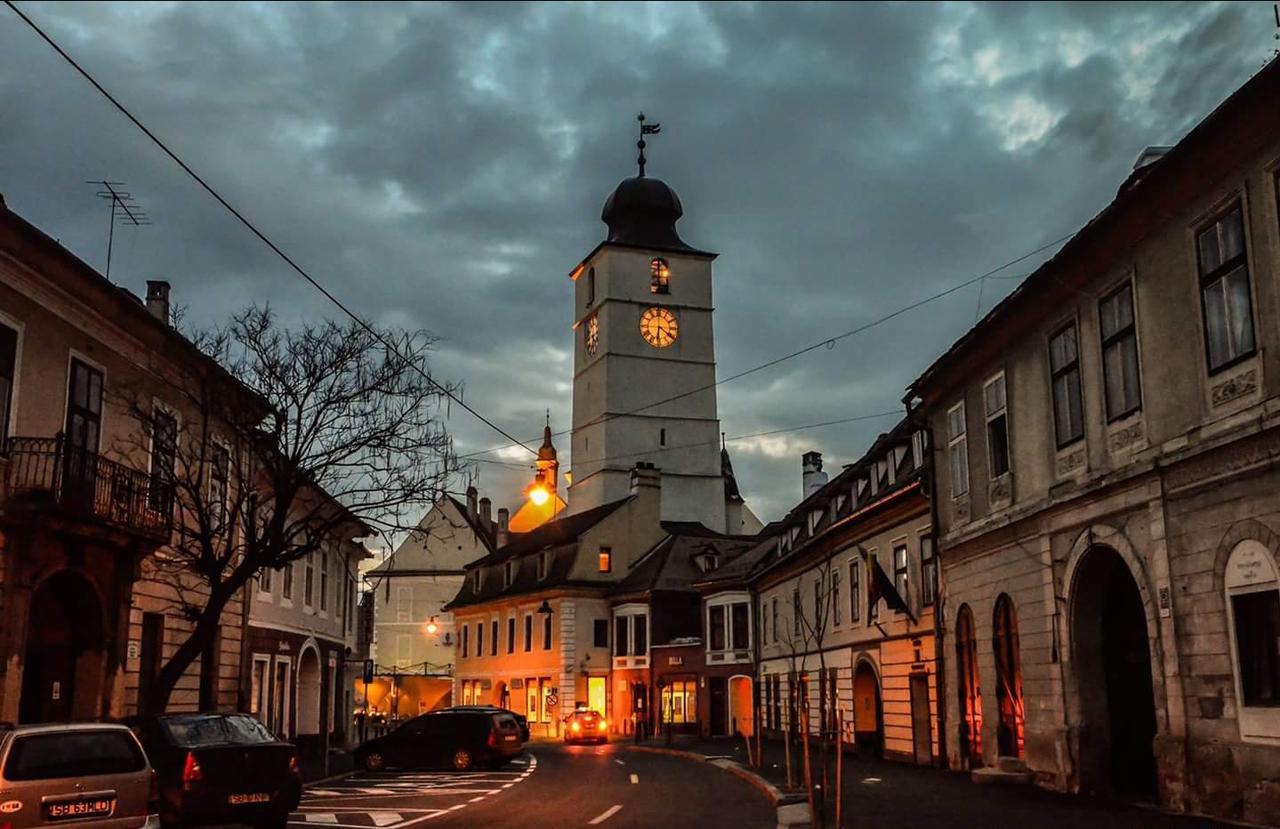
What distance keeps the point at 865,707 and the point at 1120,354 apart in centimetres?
2017

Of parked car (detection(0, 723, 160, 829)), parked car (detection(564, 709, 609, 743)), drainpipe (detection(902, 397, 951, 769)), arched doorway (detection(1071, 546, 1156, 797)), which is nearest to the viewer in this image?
parked car (detection(0, 723, 160, 829))

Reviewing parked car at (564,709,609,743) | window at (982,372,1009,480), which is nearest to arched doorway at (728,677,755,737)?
parked car at (564,709,609,743)

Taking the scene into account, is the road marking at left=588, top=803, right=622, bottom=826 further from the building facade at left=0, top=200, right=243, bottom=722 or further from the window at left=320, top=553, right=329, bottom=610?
the window at left=320, top=553, right=329, bottom=610

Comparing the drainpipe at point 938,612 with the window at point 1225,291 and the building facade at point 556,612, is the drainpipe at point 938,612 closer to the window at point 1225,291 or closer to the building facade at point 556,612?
the window at point 1225,291

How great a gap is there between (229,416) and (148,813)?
1319cm

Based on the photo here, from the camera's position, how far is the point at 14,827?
1102 centimetres

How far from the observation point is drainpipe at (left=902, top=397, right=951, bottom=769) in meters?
27.1

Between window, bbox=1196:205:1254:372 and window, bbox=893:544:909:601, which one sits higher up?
window, bbox=1196:205:1254:372

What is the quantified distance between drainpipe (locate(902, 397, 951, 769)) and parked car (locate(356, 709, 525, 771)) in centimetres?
1190

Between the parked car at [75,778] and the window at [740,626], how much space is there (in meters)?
42.2

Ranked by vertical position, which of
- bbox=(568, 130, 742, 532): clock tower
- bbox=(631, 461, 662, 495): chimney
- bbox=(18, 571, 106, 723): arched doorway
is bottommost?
bbox=(18, 571, 106, 723): arched doorway

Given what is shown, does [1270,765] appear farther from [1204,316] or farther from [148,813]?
[148,813]

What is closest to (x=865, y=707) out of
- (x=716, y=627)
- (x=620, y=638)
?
(x=716, y=627)

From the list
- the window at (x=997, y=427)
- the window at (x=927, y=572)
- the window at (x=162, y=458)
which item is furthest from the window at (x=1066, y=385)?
the window at (x=162, y=458)
